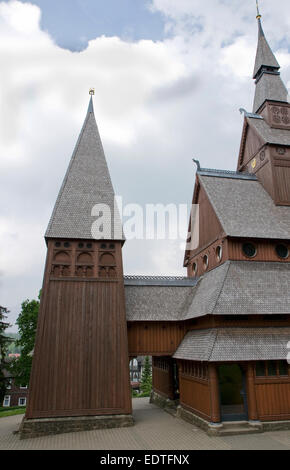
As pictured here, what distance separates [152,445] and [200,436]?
98.7 inches

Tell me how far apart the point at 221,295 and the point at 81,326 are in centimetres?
798

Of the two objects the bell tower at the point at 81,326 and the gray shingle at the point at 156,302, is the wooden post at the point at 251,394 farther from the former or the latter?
the bell tower at the point at 81,326

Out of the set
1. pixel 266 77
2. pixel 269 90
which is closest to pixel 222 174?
pixel 269 90

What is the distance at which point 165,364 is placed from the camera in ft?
82.2

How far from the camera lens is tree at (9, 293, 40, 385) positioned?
33.6 meters

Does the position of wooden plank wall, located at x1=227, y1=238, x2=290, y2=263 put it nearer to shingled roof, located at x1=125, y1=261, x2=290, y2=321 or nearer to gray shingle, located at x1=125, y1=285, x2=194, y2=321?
shingled roof, located at x1=125, y1=261, x2=290, y2=321

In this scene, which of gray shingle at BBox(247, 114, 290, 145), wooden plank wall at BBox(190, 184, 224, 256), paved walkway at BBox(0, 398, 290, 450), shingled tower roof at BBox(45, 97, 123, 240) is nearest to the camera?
paved walkway at BBox(0, 398, 290, 450)

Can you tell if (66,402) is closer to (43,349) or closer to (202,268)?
(43,349)

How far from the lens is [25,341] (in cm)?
3431

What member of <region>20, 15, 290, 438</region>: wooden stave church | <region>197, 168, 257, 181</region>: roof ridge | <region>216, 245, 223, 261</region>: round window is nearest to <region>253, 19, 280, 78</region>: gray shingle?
<region>20, 15, 290, 438</region>: wooden stave church

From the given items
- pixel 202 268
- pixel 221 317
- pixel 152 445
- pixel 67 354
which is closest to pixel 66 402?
pixel 67 354

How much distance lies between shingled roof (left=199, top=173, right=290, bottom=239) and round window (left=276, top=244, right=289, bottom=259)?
0.92 metres

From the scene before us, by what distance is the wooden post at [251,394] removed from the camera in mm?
15891

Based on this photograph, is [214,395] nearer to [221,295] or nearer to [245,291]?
[221,295]
